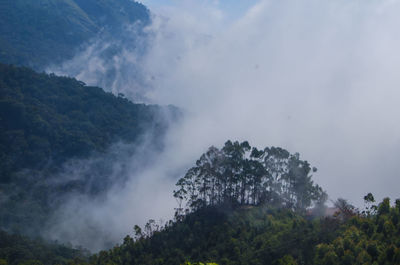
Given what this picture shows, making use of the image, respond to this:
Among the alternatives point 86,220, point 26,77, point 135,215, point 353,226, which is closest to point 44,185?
point 86,220

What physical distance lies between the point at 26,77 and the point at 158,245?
3831 inches

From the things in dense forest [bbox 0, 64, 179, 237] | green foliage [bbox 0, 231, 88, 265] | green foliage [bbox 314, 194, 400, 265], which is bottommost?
green foliage [bbox 314, 194, 400, 265]

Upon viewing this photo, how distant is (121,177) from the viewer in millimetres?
114188

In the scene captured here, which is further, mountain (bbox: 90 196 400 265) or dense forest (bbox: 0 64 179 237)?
dense forest (bbox: 0 64 179 237)

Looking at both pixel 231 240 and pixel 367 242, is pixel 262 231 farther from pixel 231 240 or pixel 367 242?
pixel 367 242

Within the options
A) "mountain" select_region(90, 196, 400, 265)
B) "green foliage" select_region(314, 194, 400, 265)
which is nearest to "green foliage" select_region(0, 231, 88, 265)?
"mountain" select_region(90, 196, 400, 265)

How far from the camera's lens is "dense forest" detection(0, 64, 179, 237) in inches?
3457

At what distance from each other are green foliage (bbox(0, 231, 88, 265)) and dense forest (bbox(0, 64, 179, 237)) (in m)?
10.2

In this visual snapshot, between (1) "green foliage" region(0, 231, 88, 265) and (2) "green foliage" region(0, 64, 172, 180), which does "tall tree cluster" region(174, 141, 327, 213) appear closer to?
(1) "green foliage" region(0, 231, 88, 265)

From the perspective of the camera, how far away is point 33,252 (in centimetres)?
6203

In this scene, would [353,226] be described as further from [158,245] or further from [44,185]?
[44,185]

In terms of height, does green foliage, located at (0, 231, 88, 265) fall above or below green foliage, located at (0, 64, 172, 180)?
below

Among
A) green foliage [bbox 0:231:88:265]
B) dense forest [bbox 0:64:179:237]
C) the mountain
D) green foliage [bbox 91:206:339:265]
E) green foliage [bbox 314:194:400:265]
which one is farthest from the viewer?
dense forest [bbox 0:64:179:237]

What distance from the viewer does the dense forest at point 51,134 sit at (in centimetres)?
8781
